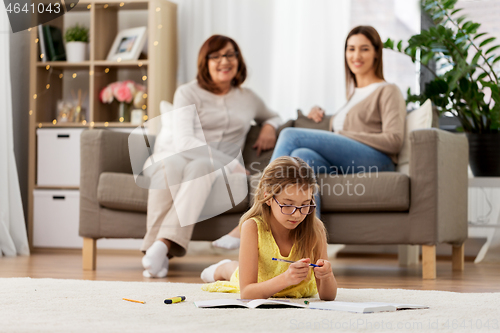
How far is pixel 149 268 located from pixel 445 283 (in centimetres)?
107

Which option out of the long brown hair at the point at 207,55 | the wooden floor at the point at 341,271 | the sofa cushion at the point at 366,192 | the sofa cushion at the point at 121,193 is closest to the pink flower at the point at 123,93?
the long brown hair at the point at 207,55

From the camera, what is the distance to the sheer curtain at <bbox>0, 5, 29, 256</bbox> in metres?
3.20

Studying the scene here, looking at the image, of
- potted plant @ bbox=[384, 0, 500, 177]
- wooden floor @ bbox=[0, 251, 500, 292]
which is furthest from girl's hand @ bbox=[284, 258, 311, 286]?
potted plant @ bbox=[384, 0, 500, 177]

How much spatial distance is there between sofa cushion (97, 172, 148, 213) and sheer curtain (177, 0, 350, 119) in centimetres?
143

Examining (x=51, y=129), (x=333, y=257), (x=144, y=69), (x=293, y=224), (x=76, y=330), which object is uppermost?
(x=144, y=69)

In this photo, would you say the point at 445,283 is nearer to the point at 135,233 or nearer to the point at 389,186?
the point at 389,186

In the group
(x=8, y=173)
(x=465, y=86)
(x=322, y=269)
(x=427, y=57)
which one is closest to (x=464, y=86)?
(x=465, y=86)

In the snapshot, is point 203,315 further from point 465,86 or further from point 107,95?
point 107,95

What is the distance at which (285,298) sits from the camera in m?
1.51

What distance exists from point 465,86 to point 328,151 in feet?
3.17

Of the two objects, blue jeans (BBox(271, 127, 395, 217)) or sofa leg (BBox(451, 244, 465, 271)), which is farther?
sofa leg (BBox(451, 244, 465, 271))

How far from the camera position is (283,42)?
3561mm

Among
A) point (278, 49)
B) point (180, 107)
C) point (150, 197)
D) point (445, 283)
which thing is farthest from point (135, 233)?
point (278, 49)

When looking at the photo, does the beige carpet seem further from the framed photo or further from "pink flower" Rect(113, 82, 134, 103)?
the framed photo
